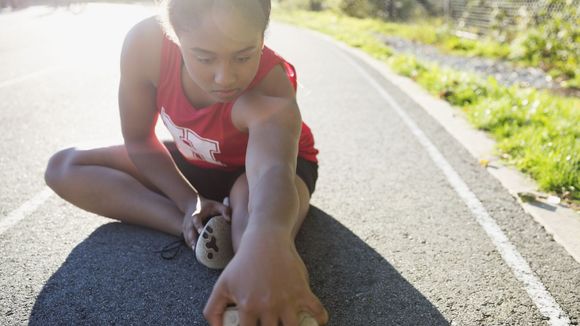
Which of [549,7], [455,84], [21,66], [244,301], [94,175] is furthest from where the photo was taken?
[549,7]

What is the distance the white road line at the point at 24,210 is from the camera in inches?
131

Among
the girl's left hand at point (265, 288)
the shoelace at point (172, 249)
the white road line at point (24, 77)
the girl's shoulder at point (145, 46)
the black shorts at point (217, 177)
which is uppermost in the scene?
the girl's shoulder at point (145, 46)

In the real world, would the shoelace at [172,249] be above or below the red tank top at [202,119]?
below

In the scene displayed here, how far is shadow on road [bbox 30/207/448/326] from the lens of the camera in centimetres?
241

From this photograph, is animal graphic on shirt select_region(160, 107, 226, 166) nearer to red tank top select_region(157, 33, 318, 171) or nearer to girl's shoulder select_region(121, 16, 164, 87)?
red tank top select_region(157, 33, 318, 171)

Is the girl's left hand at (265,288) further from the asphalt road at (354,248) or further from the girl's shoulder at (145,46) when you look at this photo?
the girl's shoulder at (145,46)

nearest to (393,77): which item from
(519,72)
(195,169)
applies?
(519,72)

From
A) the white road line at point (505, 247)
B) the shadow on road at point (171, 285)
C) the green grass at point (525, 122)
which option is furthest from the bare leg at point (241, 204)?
the green grass at point (525, 122)

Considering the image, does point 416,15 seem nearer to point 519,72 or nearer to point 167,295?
point 519,72

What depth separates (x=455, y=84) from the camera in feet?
24.1

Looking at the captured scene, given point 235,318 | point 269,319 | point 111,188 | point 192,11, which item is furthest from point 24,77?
point 269,319

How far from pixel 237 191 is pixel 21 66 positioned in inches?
277

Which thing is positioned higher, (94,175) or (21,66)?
(94,175)

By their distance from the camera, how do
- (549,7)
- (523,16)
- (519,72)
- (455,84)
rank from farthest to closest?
(523,16) → (549,7) → (519,72) → (455,84)
